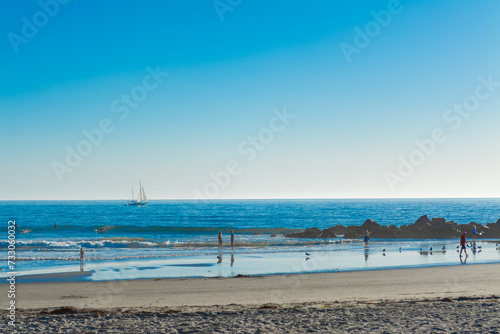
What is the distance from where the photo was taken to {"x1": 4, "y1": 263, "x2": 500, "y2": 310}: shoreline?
15.0m

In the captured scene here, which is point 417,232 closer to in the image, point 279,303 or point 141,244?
point 141,244

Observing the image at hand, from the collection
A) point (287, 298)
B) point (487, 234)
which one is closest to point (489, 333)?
point (287, 298)

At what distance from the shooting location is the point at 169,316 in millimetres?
11555

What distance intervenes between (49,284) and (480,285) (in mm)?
18420

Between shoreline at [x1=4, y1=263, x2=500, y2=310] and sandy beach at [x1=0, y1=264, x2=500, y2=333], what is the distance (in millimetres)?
36

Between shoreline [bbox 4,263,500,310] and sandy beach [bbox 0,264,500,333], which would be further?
shoreline [bbox 4,263,500,310]

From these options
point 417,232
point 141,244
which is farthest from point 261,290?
point 417,232

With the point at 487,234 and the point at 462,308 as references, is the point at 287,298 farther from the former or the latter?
the point at 487,234

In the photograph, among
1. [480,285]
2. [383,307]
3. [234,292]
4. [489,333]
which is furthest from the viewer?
[480,285]

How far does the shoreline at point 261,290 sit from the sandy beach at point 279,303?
0.04m

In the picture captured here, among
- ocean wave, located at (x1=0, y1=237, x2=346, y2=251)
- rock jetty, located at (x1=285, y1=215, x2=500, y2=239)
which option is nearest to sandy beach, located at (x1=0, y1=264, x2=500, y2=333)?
ocean wave, located at (x1=0, y1=237, x2=346, y2=251)

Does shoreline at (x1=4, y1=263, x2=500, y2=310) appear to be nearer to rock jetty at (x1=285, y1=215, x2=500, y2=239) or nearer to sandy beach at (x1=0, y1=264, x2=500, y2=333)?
sandy beach at (x1=0, y1=264, x2=500, y2=333)

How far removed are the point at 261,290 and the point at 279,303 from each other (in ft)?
9.47

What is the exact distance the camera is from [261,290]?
55.8 feet
